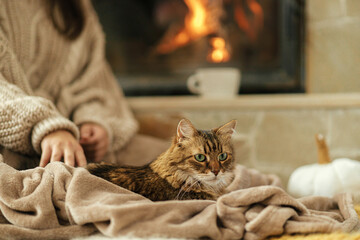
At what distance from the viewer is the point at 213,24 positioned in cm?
184

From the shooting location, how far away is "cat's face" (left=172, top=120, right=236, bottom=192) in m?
0.72

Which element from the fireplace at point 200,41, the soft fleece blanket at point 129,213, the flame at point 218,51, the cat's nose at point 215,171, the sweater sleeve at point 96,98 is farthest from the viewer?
the flame at point 218,51

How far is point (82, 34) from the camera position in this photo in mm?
1344

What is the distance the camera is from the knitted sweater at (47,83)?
86cm

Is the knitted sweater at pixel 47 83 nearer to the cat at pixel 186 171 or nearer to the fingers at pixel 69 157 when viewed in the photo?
the fingers at pixel 69 157

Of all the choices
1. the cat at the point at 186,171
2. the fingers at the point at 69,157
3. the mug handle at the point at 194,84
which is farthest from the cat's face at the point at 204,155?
the mug handle at the point at 194,84

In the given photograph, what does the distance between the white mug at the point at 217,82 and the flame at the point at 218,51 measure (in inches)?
9.6

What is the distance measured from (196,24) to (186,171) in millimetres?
1278

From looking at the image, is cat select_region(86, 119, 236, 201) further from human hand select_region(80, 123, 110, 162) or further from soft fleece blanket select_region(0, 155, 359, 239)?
human hand select_region(80, 123, 110, 162)

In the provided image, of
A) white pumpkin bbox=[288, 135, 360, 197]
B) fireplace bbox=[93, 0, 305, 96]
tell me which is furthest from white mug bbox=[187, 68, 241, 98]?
white pumpkin bbox=[288, 135, 360, 197]

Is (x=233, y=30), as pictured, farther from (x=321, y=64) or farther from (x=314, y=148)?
(x=314, y=148)

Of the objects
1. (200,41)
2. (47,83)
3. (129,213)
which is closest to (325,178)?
(129,213)

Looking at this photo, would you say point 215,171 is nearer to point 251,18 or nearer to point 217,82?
point 217,82

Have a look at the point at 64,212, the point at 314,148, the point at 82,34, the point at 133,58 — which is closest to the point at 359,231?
the point at 64,212
